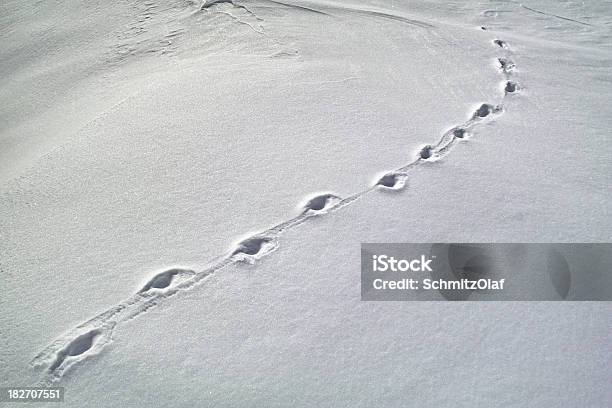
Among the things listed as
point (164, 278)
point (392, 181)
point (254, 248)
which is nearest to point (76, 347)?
point (164, 278)

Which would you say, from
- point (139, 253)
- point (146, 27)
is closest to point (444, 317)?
point (139, 253)

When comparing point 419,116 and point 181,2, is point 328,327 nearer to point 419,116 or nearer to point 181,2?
point 419,116

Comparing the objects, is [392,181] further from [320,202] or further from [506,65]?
[506,65]

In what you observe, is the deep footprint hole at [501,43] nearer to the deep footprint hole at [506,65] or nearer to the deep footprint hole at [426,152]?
the deep footprint hole at [506,65]

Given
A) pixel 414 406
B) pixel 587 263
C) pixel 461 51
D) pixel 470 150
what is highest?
pixel 461 51

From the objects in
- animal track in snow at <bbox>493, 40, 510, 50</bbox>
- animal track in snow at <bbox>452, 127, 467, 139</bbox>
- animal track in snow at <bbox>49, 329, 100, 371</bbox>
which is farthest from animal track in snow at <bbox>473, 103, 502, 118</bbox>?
animal track in snow at <bbox>49, 329, 100, 371</bbox>

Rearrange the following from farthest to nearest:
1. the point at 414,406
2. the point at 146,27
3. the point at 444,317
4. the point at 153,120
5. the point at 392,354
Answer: the point at 146,27, the point at 153,120, the point at 444,317, the point at 392,354, the point at 414,406

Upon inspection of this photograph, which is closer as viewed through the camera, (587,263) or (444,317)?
(444,317)
